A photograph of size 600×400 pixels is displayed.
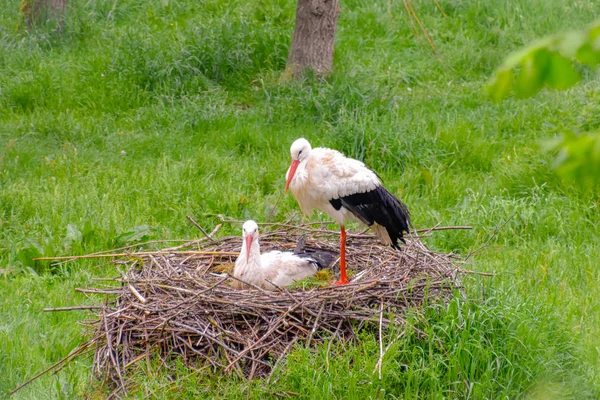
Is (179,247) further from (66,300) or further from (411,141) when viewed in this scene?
(411,141)

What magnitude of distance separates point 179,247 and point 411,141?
3156 millimetres

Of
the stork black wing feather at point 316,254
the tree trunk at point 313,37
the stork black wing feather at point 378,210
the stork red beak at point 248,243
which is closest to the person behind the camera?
the stork red beak at point 248,243

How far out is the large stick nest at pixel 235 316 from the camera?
4773 mm

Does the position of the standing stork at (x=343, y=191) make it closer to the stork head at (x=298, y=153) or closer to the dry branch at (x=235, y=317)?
the stork head at (x=298, y=153)

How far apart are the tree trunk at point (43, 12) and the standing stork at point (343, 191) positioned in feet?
23.1

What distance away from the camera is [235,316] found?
492cm

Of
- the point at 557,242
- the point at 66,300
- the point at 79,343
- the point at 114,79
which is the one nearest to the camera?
the point at 79,343

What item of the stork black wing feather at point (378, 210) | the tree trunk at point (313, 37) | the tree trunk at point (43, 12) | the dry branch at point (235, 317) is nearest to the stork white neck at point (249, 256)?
the dry branch at point (235, 317)

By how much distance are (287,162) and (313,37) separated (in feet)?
6.66

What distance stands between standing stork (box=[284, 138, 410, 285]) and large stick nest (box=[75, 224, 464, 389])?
0.91 ft

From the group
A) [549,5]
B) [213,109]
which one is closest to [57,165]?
[213,109]

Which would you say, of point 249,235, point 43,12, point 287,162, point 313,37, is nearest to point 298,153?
point 249,235

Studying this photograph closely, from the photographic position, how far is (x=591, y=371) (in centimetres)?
508

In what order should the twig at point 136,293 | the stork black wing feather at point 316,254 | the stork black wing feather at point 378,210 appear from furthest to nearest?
the stork black wing feather at point 316,254, the stork black wing feather at point 378,210, the twig at point 136,293
